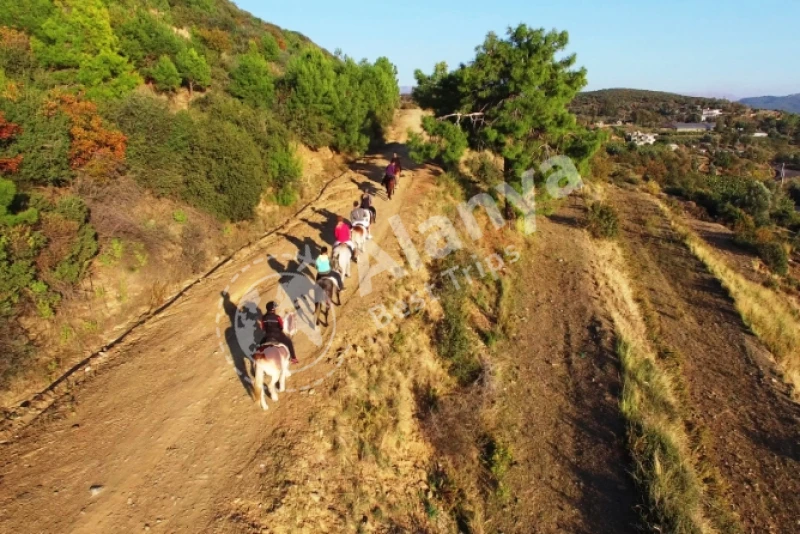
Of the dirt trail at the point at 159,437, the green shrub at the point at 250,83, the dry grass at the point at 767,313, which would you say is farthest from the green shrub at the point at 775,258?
the green shrub at the point at 250,83

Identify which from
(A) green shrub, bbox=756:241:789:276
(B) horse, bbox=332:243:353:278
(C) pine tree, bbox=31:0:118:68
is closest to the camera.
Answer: (B) horse, bbox=332:243:353:278

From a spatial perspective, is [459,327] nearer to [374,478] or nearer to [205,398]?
[374,478]

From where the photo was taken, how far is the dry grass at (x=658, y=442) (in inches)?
338

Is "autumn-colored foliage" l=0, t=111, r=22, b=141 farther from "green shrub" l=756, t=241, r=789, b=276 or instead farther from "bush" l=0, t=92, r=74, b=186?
"green shrub" l=756, t=241, r=789, b=276

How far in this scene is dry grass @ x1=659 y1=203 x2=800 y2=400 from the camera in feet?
48.5

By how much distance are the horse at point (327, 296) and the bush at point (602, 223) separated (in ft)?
57.0

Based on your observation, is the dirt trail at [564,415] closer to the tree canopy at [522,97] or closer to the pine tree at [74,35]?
the tree canopy at [522,97]

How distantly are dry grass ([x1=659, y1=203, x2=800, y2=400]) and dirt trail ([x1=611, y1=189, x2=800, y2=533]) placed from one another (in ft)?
1.19

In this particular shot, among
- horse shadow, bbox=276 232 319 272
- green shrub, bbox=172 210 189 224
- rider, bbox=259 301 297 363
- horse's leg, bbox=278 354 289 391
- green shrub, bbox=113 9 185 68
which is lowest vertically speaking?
horse's leg, bbox=278 354 289 391

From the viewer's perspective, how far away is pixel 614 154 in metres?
47.9

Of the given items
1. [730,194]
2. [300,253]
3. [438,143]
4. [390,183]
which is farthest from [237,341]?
[730,194]

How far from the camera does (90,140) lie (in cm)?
1202

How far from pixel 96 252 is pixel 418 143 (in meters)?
12.9

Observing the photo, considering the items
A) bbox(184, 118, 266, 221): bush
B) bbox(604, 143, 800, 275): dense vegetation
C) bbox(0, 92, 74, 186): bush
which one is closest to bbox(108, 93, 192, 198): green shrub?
bbox(184, 118, 266, 221): bush
